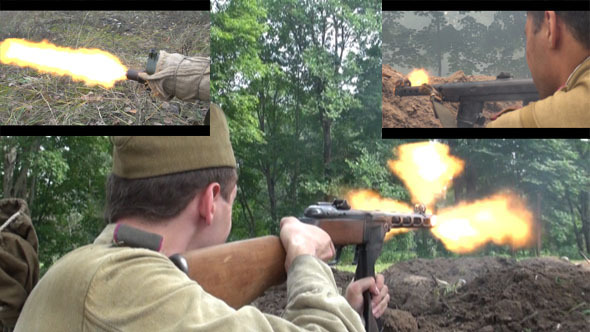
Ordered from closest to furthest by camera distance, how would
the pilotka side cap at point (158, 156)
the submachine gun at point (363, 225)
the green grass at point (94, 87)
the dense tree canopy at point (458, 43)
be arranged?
the pilotka side cap at point (158, 156), the submachine gun at point (363, 225), the green grass at point (94, 87), the dense tree canopy at point (458, 43)

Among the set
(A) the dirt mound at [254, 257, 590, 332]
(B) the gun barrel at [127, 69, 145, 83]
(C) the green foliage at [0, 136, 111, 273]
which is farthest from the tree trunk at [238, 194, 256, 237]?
(C) the green foliage at [0, 136, 111, 273]

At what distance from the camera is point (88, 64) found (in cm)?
337

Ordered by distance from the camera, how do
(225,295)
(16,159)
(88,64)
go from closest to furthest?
(225,295) → (88,64) → (16,159)

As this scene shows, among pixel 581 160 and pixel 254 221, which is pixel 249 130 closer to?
pixel 254 221

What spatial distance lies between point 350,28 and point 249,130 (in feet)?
5.13

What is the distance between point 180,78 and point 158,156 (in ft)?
7.52

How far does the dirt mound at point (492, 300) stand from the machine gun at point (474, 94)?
133cm

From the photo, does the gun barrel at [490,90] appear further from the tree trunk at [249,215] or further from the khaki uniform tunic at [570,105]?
the tree trunk at [249,215]

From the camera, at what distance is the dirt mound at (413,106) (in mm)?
3621

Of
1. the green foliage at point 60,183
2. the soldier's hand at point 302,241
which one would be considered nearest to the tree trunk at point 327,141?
the green foliage at point 60,183

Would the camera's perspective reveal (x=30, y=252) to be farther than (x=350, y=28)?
No

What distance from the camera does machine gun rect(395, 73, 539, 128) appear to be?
11.5ft

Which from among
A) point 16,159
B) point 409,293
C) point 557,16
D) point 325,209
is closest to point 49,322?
point 325,209

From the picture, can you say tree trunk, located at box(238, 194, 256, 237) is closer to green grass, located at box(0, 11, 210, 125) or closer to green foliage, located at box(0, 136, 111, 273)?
green grass, located at box(0, 11, 210, 125)
